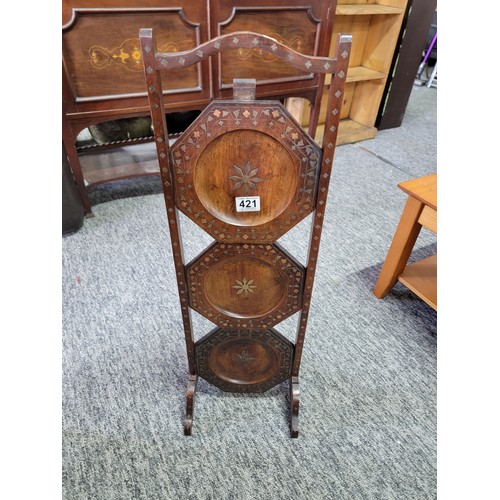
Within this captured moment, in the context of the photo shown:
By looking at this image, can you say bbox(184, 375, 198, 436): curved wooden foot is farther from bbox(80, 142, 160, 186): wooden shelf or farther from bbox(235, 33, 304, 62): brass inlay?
bbox(235, 33, 304, 62): brass inlay

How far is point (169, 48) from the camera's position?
55.6 inches

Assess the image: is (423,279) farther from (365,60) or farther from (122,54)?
(365,60)

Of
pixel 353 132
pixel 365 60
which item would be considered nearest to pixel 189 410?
pixel 353 132

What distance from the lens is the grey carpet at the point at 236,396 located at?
95 centimetres

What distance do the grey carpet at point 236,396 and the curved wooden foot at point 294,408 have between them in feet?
0.10

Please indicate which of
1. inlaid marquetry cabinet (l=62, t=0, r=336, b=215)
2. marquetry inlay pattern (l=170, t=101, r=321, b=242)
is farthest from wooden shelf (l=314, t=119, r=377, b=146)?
marquetry inlay pattern (l=170, t=101, r=321, b=242)

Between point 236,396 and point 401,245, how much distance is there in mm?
746

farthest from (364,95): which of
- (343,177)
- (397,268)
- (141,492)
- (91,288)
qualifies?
(141,492)

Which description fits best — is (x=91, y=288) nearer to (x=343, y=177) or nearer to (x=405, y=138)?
(x=343, y=177)

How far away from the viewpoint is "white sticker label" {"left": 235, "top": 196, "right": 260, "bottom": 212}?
2.03ft

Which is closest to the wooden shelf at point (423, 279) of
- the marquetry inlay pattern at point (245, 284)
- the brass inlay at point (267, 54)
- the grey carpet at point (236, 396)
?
the grey carpet at point (236, 396)

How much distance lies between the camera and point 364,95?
106 inches

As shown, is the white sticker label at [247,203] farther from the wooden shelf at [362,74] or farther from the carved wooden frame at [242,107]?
the wooden shelf at [362,74]

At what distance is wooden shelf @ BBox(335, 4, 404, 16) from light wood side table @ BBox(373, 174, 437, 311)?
4.21 feet
